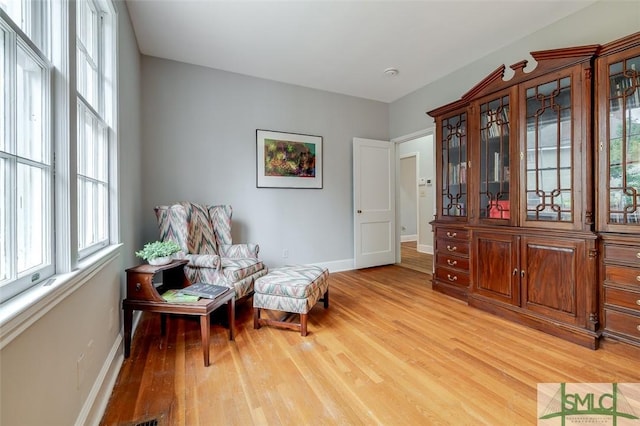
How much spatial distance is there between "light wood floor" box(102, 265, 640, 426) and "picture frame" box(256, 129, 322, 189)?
193 cm

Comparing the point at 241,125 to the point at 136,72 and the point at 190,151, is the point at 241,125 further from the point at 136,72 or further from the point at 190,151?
the point at 136,72

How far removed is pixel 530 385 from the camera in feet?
5.35

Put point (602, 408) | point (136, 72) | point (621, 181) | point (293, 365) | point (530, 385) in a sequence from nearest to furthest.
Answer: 1. point (602, 408)
2. point (530, 385)
3. point (293, 365)
4. point (621, 181)
5. point (136, 72)

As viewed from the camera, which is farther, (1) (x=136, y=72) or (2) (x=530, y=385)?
(1) (x=136, y=72)

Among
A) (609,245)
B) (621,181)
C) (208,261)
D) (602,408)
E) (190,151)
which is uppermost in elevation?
(190,151)

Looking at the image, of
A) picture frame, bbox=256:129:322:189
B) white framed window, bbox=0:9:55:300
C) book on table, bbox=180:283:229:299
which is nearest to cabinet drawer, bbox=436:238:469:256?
picture frame, bbox=256:129:322:189

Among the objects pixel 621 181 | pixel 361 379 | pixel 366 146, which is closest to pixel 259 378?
pixel 361 379

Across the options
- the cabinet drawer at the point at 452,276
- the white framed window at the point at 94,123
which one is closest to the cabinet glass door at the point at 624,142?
the cabinet drawer at the point at 452,276

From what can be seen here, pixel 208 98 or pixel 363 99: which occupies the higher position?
pixel 363 99

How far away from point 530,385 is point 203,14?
3.67m

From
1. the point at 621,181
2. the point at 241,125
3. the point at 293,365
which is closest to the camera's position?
the point at 293,365

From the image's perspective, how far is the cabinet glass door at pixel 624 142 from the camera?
195 centimetres

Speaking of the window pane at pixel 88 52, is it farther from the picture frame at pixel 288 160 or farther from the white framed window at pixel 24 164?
the picture frame at pixel 288 160

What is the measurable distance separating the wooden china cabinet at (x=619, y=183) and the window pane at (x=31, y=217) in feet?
10.9
